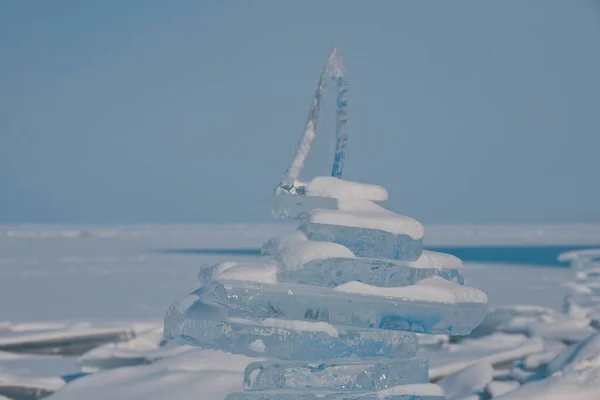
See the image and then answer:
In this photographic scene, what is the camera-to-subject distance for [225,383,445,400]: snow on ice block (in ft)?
8.02

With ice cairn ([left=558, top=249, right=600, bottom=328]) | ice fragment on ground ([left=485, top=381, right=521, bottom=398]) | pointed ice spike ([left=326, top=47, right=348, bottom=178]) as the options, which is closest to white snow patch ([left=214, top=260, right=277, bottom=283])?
pointed ice spike ([left=326, top=47, right=348, bottom=178])

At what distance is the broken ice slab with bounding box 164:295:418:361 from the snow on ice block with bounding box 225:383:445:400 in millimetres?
117

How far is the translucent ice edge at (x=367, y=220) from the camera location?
7.89 feet

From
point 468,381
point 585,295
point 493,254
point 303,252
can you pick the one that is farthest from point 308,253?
point 493,254

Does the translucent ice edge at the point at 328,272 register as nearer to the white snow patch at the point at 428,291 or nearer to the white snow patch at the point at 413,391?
the white snow patch at the point at 428,291

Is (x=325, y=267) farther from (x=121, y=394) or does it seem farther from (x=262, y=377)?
(x=121, y=394)

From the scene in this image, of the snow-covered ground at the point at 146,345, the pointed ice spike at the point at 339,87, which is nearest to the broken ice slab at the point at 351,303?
the pointed ice spike at the point at 339,87

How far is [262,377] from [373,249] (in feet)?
1.84

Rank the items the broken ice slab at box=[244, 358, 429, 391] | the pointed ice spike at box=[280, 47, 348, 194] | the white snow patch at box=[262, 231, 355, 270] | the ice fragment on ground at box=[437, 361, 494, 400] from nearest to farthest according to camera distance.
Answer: the white snow patch at box=[262, 231, 355, 270] → the broken ice slab at box=[244, 358, 429, 391] → the pointed ice spike at box=[280, 47, 348, 194] → the ice fragment on ground at box=[437, 361, 494, 400]

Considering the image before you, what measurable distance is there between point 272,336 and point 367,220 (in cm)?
49

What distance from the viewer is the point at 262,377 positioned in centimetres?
247

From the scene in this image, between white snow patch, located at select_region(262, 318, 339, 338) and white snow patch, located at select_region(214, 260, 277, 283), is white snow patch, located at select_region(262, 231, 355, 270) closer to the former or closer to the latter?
white snow patch, located at select_region(214, 260, 277, 283)

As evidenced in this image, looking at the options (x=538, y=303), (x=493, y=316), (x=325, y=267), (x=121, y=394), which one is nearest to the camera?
(x=325, y=267)

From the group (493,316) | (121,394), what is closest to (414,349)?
(121,394)
